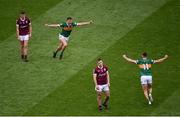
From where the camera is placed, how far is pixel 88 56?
2902 centimetres

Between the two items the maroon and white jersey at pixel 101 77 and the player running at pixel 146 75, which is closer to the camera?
the maroon and white jersey at pixel 101 77

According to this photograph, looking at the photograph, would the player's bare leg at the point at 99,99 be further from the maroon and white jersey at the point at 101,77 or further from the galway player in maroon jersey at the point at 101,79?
the maroon and white jersey at the point at 101,77

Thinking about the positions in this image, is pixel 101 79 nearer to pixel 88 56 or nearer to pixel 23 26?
pixel 88 56

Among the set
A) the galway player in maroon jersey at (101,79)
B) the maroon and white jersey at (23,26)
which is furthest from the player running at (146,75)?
the maroon and white jersey at (23,26)

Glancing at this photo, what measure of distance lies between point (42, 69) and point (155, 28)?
7196 mm

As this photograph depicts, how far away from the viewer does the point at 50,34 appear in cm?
3159

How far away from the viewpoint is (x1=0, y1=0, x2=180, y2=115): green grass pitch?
24.7m

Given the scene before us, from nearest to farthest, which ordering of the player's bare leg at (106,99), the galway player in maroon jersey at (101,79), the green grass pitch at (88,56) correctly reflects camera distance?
the galway player in maroon jersey at (101,79) → the player's bare leg at (106,99) → the green grass pitch at (88,56)

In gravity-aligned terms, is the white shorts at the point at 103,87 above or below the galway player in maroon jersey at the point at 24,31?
below

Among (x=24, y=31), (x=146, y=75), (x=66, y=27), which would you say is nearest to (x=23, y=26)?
(x=24, y=31)

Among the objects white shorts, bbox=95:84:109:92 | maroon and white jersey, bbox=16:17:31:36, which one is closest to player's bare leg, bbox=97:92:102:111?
white shorts, bbox=95:84:109:92

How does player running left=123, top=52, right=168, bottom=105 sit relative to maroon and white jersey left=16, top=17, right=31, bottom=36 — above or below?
below

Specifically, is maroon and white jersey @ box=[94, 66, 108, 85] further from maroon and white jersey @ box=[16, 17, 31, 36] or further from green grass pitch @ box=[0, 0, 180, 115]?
maroon and white jersey @ box=[16, 17, 31, 36]

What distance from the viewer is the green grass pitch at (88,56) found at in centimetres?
2472
